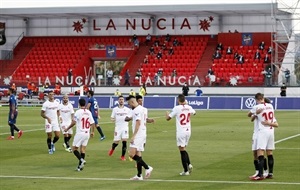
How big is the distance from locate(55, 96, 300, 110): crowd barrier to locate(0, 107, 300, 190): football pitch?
21.0m

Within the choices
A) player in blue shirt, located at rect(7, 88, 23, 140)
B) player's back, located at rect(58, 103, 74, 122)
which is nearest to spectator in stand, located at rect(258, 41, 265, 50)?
player in blue shirt, located at rect(7, 88, 23, 140)

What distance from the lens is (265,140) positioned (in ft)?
73.2

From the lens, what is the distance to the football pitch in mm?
22062

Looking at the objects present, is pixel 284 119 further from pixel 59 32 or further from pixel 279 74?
pixel 59 32

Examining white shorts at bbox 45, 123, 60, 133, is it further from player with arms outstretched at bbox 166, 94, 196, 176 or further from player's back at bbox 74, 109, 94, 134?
player with arms outstretched at bbox 166, 94, 196, 176

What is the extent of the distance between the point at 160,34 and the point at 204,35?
453cm

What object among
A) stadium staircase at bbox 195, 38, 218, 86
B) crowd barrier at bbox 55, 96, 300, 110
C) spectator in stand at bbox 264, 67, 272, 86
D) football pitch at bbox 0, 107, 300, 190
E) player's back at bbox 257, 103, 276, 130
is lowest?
football pitch at bbox 0, 107, 300, 190

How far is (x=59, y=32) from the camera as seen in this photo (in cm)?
8956

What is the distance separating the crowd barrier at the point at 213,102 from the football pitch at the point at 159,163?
69.0 ft

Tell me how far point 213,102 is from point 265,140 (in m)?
43.5

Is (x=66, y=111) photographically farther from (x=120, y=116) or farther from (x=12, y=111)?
(x=12, y=111)

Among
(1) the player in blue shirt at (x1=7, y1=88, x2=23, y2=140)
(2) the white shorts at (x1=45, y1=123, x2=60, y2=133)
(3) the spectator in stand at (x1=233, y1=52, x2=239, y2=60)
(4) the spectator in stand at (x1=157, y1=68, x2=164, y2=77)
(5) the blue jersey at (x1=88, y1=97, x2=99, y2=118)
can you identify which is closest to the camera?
(2) the white shorts at (x1=45, y1=123, x2=60, y2=133)

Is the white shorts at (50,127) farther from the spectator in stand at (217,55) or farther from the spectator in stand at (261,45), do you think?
the spectator in stand at (261,45)

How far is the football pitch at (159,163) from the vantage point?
22062 millimetres
